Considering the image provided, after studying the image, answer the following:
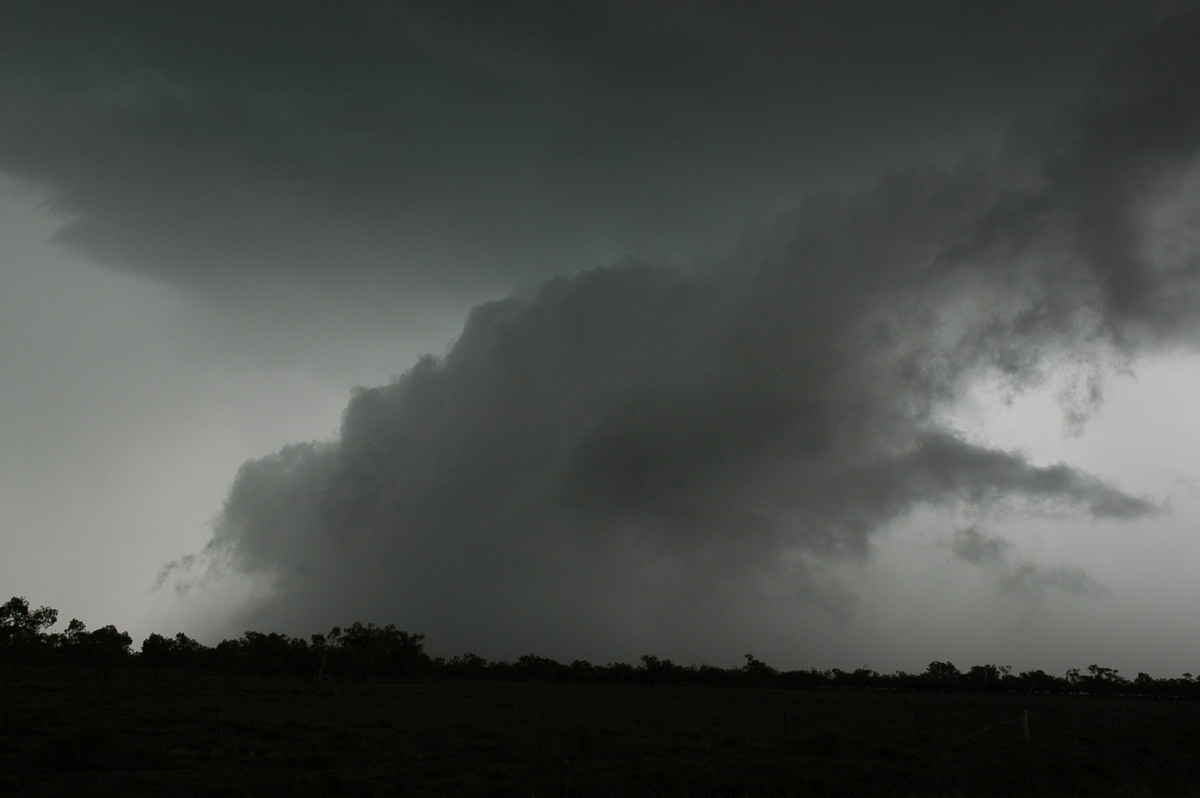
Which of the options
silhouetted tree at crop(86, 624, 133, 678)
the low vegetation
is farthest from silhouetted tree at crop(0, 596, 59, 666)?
the low vegetation

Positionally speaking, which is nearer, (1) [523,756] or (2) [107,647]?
(1) [523,756]

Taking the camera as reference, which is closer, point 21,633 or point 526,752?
point 526,752

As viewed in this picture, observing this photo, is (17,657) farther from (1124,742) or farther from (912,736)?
(1124,742)

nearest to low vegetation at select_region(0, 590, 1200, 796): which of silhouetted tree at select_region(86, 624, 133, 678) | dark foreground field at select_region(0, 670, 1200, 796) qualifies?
dark foreground field at select_region(0, 670, 1200, 796)

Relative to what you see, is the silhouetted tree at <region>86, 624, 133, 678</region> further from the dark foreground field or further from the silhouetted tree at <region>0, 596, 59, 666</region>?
the dark foreground field

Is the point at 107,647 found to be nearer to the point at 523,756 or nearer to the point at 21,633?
the point at 21,633

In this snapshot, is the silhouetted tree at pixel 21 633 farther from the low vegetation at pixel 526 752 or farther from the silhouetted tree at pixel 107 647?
the low vegetation at pixel 526 752

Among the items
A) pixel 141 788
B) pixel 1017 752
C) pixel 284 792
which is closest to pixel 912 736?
pixel 1017 752

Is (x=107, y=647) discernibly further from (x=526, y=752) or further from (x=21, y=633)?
(x=526, y=752)

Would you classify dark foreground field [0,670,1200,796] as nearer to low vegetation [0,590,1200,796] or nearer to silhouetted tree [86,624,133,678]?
low vegetation [0,590,1200,796]

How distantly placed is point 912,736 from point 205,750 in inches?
1483

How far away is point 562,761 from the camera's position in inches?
1104

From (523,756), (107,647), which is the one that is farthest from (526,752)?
(107,647)

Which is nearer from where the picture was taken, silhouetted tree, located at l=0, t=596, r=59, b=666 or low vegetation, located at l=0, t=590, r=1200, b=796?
low vegetation, located at l=0, t=590, r=1200, b=796
